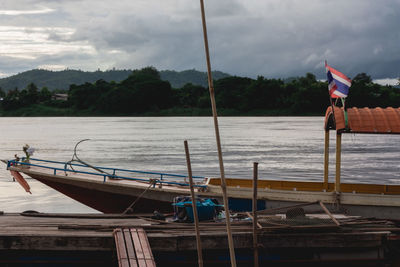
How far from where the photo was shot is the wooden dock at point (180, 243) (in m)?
8.23

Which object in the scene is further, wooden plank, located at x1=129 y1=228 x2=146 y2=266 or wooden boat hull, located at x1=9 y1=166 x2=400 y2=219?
wooden boat hull, located at x1=9 y1=166 x2=400 y2=219

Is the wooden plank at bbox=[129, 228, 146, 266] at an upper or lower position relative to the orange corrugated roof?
lower

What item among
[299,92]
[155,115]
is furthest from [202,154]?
[155,115]

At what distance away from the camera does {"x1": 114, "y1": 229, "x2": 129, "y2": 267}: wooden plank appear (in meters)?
7.45

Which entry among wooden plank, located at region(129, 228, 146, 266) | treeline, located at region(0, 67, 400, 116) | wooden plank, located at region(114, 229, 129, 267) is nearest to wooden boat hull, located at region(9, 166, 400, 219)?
wooden plank, located at region(129, 228, 146, 266)

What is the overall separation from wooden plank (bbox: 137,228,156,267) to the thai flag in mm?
5427

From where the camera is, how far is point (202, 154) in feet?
132

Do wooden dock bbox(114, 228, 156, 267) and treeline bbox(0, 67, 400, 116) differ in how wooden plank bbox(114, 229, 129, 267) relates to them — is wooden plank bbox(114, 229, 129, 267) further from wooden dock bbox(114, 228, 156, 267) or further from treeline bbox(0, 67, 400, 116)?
treeline bbox(0, 67, 400, 116)

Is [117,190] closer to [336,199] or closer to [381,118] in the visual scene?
[336,199]

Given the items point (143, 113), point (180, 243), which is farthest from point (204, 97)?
point (180, 243)

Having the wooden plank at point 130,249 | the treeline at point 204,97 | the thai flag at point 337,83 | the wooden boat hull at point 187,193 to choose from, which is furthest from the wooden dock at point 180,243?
the treeline at point 204,97

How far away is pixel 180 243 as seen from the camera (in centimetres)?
840

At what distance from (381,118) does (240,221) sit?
4422mm

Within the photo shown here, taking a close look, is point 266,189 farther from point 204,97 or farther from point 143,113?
point 143,113
